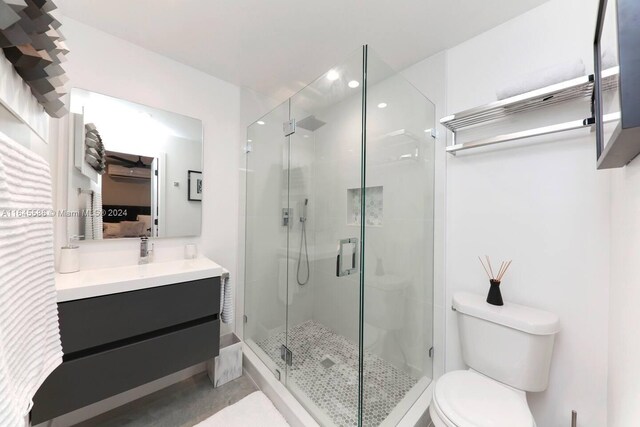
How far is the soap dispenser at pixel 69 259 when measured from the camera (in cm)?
132

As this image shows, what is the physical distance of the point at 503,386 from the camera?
1.16 m

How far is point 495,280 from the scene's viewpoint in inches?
51.5

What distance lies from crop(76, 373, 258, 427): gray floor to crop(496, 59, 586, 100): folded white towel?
7.61ft

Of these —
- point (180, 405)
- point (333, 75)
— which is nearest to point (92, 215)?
point (180, 405)

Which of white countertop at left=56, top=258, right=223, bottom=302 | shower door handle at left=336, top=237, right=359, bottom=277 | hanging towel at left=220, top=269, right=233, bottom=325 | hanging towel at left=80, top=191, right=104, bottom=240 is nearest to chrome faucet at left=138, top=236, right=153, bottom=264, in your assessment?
white countertop at left=56, top=258, right=223, bottom=302

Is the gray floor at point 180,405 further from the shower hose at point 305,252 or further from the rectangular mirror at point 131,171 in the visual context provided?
the rectangular mirror at point 131,171

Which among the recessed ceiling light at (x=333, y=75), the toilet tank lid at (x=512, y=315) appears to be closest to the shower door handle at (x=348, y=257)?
the toilet tank lid at (x=512, y=315)

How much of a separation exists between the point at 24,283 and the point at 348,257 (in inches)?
44.5

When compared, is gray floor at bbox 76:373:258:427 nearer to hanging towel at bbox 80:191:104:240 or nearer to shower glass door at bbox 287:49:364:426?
shower glass door at bbox 287:49:364:426

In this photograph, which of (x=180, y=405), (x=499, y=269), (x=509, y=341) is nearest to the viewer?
(x=509, y=341)

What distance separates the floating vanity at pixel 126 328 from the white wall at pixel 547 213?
1587 mm

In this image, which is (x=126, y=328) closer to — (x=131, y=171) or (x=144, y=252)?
(x=144, y=252)

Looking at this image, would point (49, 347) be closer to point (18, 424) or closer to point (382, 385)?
point (18, 424)

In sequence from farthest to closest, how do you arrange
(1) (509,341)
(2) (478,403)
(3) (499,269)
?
(3) (499,269), (1) (509,341), (2) (478,403)
